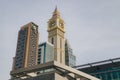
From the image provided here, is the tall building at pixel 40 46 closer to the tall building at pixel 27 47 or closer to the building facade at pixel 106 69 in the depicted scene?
the tall building at pixel 27 47

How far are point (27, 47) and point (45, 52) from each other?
13.5 metres

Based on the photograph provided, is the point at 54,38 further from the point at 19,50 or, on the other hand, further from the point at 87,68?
the point at 87,68

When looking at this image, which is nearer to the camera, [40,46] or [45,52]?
[45,52]

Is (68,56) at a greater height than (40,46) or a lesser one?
lesser

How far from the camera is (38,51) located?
138 m

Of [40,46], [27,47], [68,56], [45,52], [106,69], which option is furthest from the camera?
[68,56]

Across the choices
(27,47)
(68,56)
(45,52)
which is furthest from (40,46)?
(68,56)

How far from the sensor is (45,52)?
134 metres

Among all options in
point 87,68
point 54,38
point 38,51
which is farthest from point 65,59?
point 87,68

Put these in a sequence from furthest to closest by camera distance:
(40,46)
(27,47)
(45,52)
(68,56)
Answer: (68,56)
(40,46)
(27,47)
(45,52)

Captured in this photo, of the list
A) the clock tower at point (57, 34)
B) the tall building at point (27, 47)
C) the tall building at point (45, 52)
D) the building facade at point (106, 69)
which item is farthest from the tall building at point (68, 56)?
the building facade at point (106, 69)

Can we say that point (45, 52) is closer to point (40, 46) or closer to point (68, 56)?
point (40, 46)

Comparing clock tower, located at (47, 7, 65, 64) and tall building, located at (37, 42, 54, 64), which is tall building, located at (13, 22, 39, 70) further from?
clock tower, located at (47, 7, 65, 64)

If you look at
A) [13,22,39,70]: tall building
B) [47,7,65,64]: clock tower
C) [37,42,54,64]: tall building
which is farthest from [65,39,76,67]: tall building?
[13,22,39,70]: tall building
